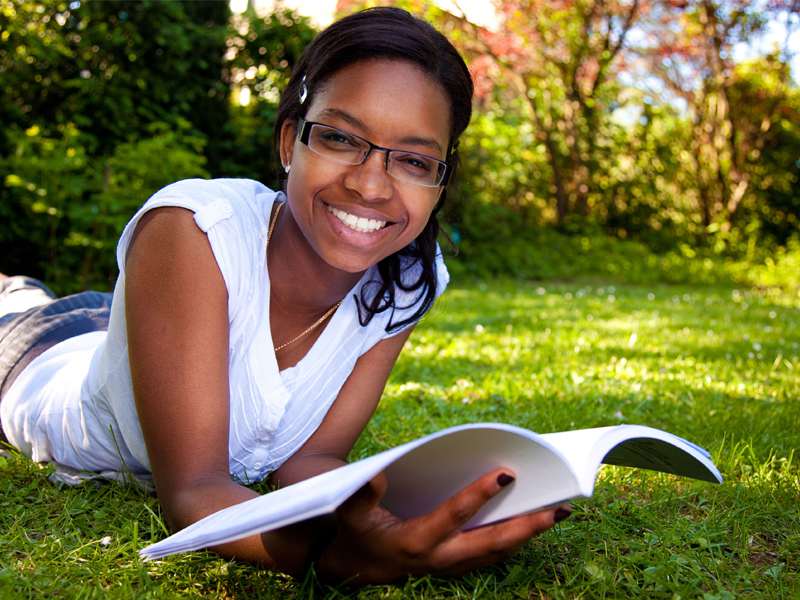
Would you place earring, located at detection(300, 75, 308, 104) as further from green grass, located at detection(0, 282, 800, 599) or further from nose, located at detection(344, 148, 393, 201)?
green grass, located at detection(0, 282, 800, 599)

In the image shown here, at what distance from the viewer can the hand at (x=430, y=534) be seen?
142 cm

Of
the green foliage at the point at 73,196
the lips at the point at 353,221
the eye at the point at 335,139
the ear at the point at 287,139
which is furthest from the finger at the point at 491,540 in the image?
the green foliage at the point at 73,196

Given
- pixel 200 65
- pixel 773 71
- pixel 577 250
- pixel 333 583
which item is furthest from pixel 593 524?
pixel 773 71

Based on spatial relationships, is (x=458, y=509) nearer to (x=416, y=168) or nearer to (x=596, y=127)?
(x=416, y=168)

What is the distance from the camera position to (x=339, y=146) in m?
2.08

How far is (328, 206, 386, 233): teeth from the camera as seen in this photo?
6.94 ft

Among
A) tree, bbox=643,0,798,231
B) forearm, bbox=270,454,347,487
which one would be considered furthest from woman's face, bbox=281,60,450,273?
tree, bbox=643,0,798,231

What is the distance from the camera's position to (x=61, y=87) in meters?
7.11

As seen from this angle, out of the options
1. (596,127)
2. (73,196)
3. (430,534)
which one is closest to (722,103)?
(596,127)

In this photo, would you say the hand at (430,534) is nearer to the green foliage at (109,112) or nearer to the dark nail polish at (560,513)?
the dark nail polish at (560,513)

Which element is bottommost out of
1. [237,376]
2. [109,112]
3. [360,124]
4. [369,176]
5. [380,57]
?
[237,376]

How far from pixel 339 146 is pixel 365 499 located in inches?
36.8

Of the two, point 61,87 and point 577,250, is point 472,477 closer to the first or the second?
point 61,87

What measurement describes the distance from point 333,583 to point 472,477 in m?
0.37
